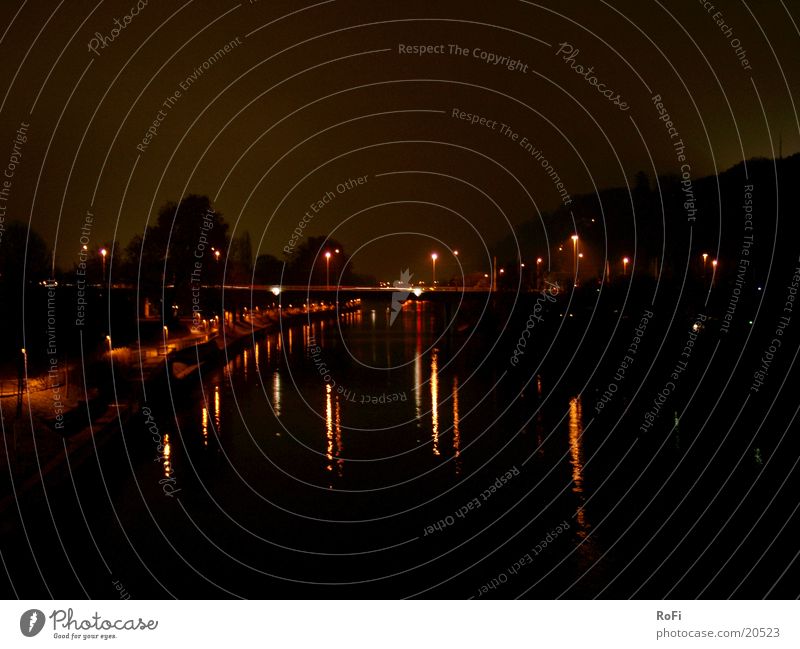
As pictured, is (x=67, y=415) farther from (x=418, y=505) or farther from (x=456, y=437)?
(x=456, y=437)

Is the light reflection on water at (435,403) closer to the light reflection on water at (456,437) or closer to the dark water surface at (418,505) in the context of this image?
the dark water surface at (418,505)

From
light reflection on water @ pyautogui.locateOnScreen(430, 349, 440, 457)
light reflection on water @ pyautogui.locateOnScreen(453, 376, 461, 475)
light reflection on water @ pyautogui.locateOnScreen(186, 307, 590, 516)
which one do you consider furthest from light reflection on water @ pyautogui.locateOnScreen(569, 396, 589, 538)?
light reflection on water @ pyautogui.locateOnScreen(430, 349, 440, 457)

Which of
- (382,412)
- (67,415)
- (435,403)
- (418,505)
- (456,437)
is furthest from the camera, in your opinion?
(435,403)

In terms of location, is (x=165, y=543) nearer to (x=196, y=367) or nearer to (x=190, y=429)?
(x=190, y=429)

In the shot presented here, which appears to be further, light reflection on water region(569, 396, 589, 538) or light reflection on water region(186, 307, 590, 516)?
light reflection on water region(186, 307, 590, 516)

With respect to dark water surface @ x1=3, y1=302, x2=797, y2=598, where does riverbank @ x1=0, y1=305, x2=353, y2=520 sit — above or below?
above

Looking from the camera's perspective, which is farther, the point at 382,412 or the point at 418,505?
the point at 382,412

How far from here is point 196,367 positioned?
3381cm

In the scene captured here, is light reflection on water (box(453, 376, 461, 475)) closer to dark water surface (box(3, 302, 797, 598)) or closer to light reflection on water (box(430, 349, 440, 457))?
dark water surface (box(3, 302, 797, 598))

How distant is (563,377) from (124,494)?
18.7 metres

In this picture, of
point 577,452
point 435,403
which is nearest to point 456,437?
point 577,452

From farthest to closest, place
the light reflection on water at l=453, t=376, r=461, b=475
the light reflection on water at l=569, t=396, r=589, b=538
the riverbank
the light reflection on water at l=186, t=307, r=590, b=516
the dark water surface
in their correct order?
the light reflection on water at l=186, t=307, r=590, b=516, the light reflection on water at l=453, t=376, r=461, b=475, the riverbank, the light reflection on water at l=569, t=396, r=589, b=538, the dark water surface
